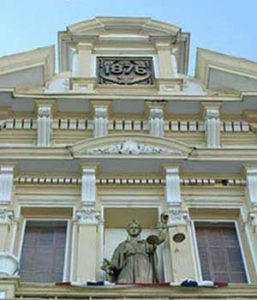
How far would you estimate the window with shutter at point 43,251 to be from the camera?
1364 centimetres

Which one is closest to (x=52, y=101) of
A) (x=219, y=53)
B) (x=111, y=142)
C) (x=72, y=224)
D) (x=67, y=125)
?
(x=67, y=125)

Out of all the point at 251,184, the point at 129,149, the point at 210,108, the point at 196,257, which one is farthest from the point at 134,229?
the point at 210,108

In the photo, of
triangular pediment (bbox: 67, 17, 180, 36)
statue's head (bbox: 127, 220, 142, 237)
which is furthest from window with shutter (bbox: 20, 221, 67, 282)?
triangular pediment (bbox: 67, 17, 180, 36)

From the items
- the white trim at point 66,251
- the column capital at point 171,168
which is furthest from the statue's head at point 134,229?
the column capital at point 171,168

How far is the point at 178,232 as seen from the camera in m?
13.6

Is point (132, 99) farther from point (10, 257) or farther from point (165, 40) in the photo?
point (10, 257)

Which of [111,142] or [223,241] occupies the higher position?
[111,142]

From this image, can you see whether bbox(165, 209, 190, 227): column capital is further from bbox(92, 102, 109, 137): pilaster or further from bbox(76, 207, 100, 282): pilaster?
bbox(92, 102, 109, 137): pilaster

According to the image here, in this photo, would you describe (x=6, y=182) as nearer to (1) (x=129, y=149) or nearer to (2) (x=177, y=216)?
(1) (x=129, y=149)

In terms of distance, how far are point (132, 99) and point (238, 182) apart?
108 inches

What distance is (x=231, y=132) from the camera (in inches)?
639

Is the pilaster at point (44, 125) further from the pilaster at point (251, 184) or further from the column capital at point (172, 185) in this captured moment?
the pilaster at point (251, 184)

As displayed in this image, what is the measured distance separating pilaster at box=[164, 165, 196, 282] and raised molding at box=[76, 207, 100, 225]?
1.16 metres

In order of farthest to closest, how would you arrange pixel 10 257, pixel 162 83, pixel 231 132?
pixel 162 83, pixel 231 132, pixel 10 257
